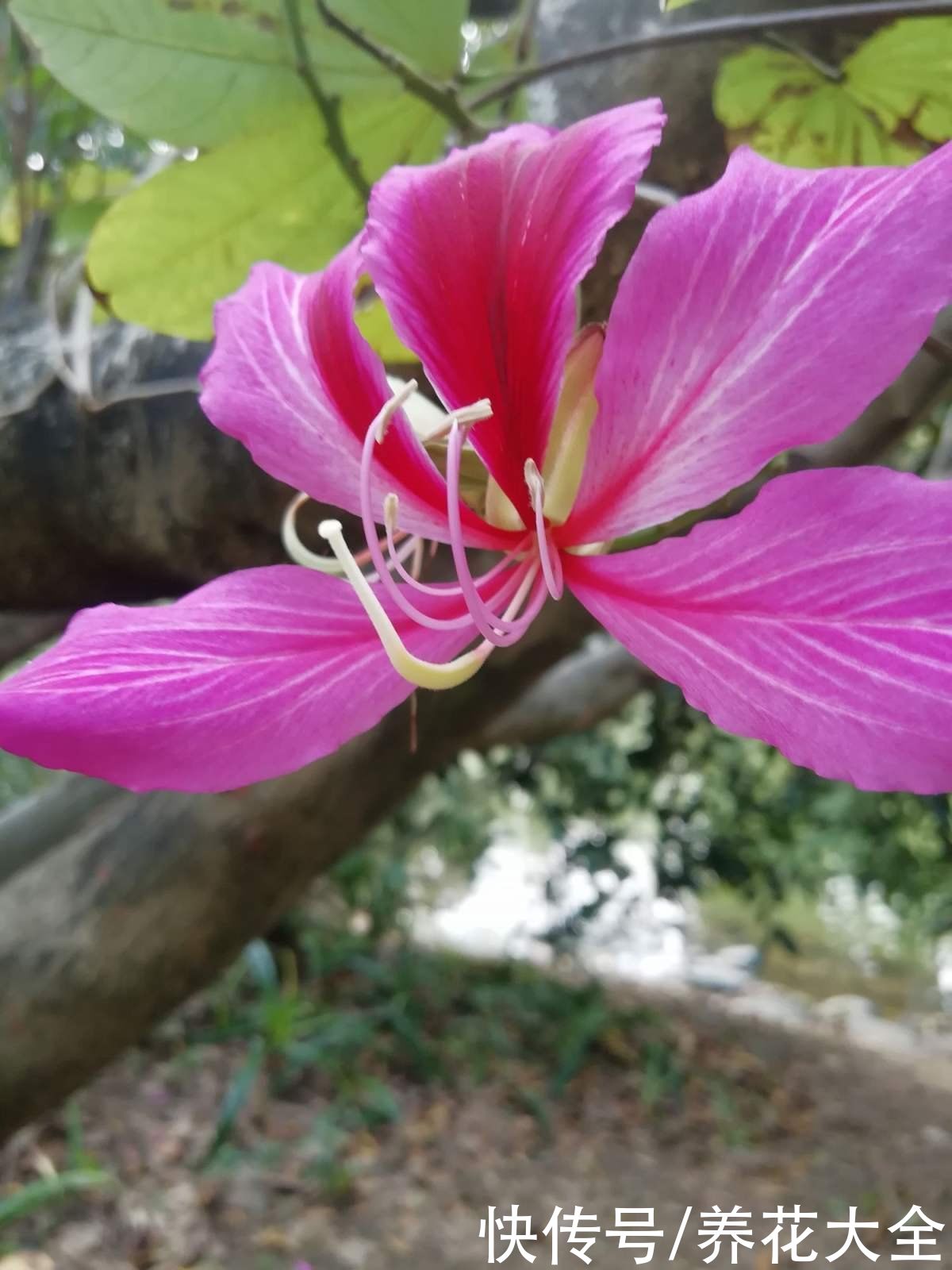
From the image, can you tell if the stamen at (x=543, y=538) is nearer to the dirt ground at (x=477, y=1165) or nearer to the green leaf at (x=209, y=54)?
the green leaf at (x=209, y=54)

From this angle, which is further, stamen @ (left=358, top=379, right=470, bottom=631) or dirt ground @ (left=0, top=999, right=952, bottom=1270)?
dirt ground @ (left=0, top=999, right=952, bottom=1270)

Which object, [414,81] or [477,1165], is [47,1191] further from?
[414,81]

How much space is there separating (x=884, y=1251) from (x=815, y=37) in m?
2.24

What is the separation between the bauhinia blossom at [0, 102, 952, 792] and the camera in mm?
178

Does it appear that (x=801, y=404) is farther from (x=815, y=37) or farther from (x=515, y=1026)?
(x=515, y=1026)

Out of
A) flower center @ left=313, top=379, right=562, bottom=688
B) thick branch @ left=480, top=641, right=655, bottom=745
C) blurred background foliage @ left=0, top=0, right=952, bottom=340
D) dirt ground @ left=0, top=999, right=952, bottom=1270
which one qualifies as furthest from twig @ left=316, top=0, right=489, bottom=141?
dirt ground @ left=0, top=999, right=952, bottom=1270

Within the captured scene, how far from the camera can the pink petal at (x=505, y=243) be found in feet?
0.64

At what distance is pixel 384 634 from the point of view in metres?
0.19

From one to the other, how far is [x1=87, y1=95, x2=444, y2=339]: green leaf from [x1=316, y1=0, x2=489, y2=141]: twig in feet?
0.06

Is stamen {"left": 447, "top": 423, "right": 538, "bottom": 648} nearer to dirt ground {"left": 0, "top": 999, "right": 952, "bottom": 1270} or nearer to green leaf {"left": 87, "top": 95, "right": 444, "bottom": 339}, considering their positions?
green leaf {"left": 87, "top": 95, "right": 444, "bottom": 339}

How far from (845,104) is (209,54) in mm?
255

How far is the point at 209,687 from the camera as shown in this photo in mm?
224

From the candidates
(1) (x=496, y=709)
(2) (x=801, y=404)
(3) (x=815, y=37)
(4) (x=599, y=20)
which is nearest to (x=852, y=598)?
(2) (x=801, y=404)

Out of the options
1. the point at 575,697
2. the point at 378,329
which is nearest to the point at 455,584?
the point at 378,329
